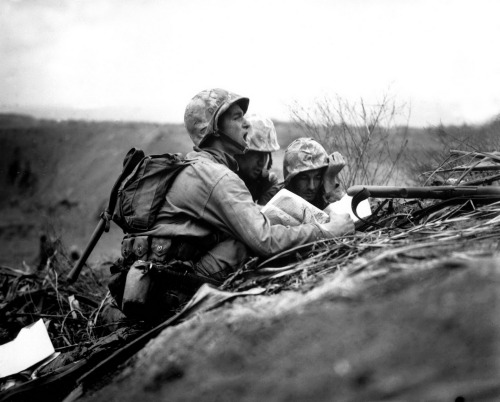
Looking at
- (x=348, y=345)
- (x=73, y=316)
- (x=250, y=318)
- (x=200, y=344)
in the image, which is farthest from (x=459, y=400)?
(x=73, y=316)

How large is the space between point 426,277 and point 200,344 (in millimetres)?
1018

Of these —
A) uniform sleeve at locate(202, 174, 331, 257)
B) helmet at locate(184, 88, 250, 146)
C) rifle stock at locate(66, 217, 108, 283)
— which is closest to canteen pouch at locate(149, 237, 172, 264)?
uniform sleeve at locate(202, 174, 331, 257)

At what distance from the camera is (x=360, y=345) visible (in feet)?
7.20

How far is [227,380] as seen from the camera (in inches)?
90.7

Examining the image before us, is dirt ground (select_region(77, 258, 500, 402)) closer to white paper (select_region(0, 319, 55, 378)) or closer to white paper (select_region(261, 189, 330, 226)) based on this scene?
white paper (select_region(261, 189, 330, 226))

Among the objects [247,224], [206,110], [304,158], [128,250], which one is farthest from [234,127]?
[128,250]

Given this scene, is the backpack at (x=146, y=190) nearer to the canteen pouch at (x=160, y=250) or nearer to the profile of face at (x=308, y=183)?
the canteen pouch at (x=160, y=250)

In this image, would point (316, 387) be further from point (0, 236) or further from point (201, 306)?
point (0, 236)

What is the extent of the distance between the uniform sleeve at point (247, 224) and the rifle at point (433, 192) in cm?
33

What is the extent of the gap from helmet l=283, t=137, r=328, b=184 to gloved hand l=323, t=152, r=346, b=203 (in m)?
0.06

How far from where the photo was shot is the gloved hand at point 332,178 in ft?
13.7

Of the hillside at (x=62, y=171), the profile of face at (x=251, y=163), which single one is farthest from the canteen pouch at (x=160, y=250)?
the hillside at (x=62, y=171)

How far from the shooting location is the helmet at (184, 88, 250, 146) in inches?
143

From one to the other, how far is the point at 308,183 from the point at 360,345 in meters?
2.08
